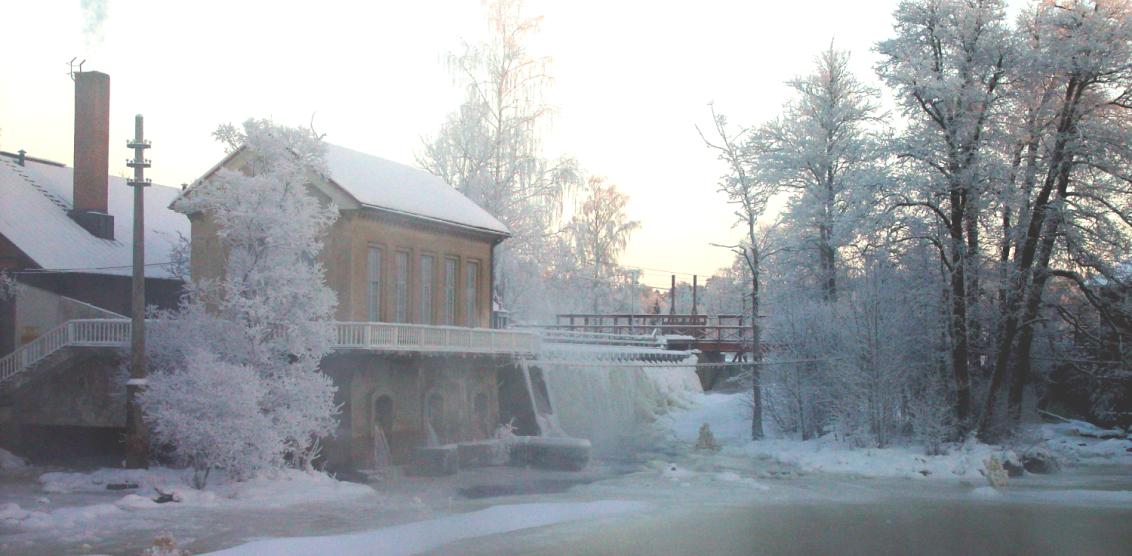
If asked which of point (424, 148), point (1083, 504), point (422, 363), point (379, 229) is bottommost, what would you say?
point (1083, 504)

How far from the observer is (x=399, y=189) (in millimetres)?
34031

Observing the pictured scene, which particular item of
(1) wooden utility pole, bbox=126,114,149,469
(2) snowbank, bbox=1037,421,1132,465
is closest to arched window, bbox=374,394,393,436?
(1) wooden utility pole, bbox=126,114,149,469

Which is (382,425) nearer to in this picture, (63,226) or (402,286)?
(402,286)

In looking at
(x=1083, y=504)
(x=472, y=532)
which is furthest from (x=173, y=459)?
(x=1083, y=504)

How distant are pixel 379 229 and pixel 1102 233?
74.7 ft

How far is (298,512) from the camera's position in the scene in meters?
22.4

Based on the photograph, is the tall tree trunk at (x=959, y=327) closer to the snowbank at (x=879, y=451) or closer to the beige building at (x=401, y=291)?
the snowbank at (x=879, y=451)

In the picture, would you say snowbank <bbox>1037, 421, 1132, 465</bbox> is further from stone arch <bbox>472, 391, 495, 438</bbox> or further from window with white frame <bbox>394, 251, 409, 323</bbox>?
window with white frame <bbox>394, 251, 409, 323</bbox>

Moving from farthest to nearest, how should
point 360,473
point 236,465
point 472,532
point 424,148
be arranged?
point 424,148 < point 360,473 < point 236,465 < point 472,532

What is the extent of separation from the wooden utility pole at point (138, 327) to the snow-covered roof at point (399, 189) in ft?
18.4

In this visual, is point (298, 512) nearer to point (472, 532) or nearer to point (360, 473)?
point (472, 532)

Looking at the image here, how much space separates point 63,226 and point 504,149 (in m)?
20.2

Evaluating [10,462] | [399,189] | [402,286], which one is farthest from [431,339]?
[10,462]

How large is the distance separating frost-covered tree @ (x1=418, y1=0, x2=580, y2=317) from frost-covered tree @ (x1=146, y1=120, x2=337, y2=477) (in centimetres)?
2192
